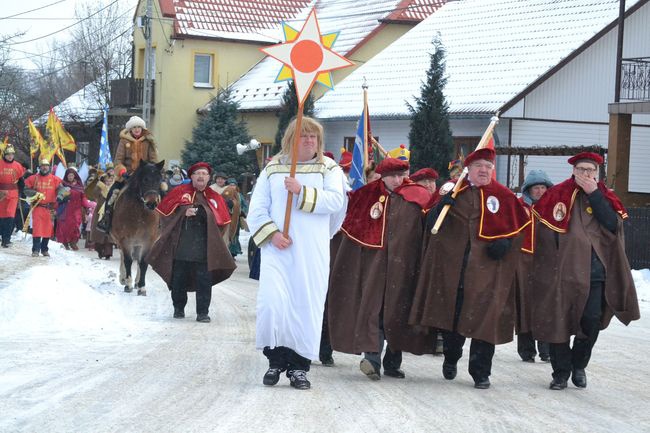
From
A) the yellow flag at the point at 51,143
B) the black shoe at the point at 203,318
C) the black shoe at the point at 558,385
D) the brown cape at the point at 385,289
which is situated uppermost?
the yellow flag at the point at 51,143

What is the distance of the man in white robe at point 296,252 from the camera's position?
8961mm

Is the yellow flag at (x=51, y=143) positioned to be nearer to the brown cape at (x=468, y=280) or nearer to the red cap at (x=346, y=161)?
the red cap at (x=346, y=161)

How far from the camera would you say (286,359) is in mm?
9133

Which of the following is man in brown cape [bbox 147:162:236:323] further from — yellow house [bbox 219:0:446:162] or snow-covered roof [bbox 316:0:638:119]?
yellow house [bbox 219:0:446:162]

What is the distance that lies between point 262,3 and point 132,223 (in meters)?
33.5

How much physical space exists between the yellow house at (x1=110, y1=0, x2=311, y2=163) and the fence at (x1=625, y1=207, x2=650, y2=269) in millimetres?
24395

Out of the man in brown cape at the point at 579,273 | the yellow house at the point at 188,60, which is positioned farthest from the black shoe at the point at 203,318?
the yellow house at the point at 188,60

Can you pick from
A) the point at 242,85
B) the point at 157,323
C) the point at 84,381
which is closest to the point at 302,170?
the point at 84,381

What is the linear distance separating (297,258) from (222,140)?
100 feet

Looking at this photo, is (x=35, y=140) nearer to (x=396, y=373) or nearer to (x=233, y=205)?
(x=233, y=205)

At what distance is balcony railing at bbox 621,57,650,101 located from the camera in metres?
26.8

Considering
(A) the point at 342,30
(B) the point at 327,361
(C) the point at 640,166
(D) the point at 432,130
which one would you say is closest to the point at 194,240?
(B) the point at 327,361

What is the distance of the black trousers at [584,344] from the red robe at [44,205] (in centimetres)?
1402

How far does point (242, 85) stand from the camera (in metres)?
45.1
